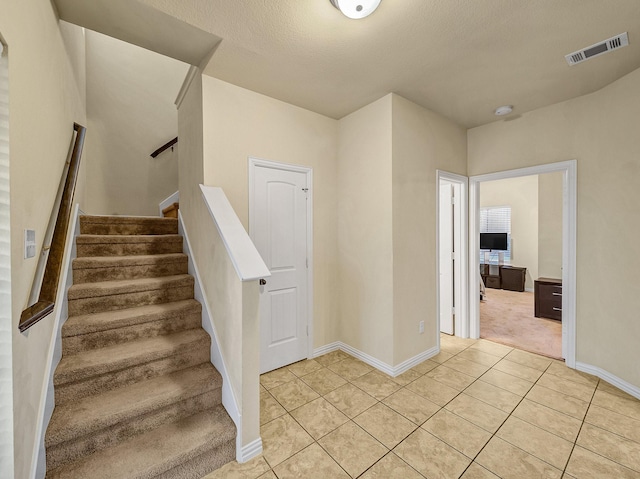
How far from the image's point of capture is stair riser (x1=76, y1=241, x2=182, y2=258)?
99.7 inches

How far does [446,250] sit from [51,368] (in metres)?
3.74

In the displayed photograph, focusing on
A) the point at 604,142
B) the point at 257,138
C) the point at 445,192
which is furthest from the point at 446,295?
the point at 257,138

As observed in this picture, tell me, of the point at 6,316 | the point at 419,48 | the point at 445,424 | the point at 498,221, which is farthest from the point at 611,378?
the point at 498,221

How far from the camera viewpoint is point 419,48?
1.98 meters

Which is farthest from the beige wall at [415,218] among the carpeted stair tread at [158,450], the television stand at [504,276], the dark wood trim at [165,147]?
the television stand at [504,276]

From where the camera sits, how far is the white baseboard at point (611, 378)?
2277mm

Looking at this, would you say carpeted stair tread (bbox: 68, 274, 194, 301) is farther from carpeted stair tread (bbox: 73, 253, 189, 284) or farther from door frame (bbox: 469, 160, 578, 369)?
door frame (bbox: 469, 160, 578, 369)

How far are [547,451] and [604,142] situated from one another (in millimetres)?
2566

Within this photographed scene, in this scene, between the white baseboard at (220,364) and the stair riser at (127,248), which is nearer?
the white baseboard at (220,364)

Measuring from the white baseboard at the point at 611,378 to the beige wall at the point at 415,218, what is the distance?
1295mm

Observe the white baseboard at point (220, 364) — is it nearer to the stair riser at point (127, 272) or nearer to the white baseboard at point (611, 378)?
the stair riser at point (127, 272)

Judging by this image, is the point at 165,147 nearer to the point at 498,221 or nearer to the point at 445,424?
the point at 445,424

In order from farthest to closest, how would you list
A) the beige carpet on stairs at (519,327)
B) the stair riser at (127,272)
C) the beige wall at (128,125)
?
the beige wall at (128,125), the beige carpet on stairs at (519,327), the stair riser at (127,272)

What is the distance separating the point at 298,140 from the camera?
2918mm
